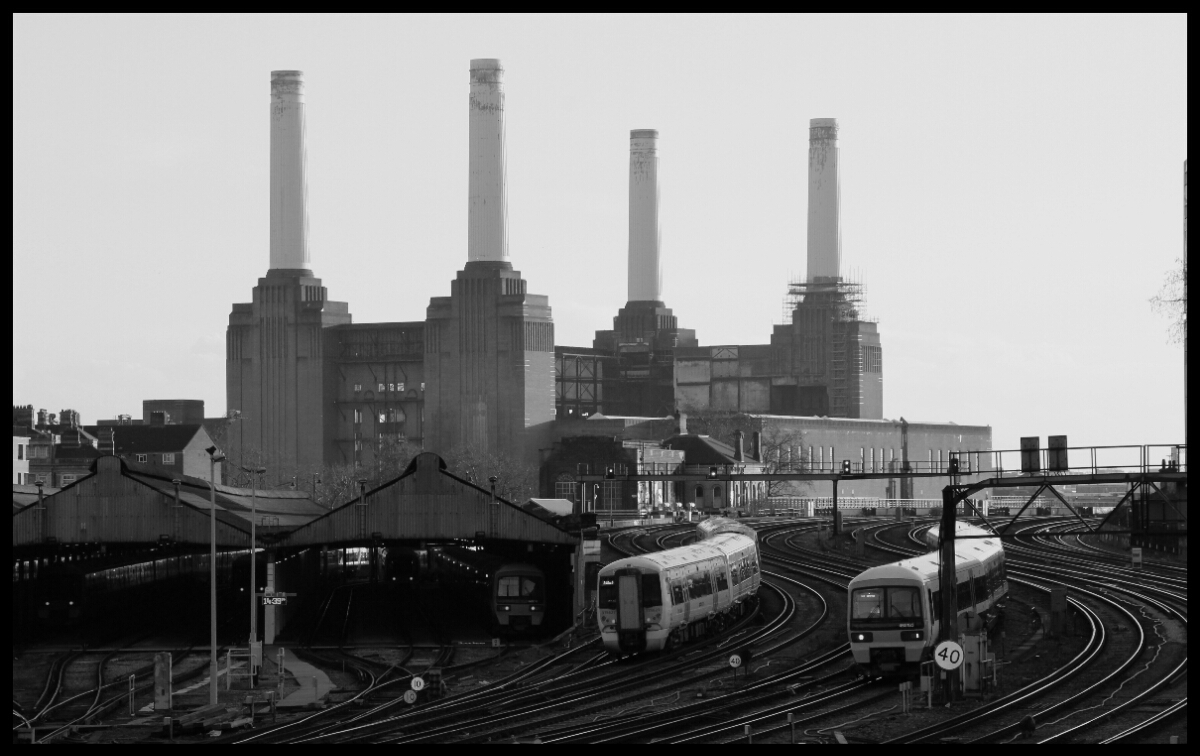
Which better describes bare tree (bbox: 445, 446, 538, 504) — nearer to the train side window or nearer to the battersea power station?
the battersea power station

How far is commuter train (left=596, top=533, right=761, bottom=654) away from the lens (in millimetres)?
51781

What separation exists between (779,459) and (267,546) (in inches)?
4426

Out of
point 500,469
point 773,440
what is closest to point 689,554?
point 500,469

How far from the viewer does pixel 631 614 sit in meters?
51.8

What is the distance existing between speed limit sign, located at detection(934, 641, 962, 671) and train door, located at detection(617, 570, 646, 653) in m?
13.4

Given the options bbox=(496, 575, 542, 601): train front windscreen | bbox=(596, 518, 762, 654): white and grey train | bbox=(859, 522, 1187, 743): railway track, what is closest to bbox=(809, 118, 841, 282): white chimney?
bbox=(859, 522, 1187, 743): railway track

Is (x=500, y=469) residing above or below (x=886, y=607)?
below

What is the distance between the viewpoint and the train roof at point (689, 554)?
52125 mm

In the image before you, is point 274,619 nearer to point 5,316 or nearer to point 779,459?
point 5,316

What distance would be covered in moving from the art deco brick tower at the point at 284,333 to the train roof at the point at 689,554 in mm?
112310

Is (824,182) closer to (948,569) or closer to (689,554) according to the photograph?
(689,554)

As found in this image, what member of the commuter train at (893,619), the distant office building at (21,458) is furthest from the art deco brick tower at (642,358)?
the commuter train at (893,619)

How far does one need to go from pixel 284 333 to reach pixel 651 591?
426 ft
